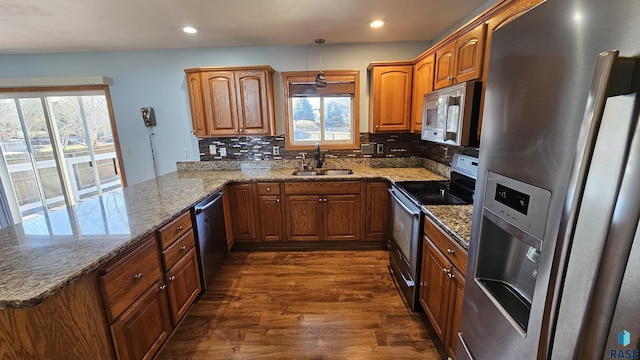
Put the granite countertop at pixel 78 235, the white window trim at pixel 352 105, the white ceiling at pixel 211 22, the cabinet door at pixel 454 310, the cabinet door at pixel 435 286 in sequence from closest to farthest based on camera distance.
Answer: the granite countertop at pixel 78 235
the cabinet door at pixel 454 310
the cabinet door at pixel 435 286
the white ceiling at pixel 211 22
the white window trim at pixel 352 105

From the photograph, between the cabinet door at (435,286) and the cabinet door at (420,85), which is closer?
the cabinet door at (435,286)

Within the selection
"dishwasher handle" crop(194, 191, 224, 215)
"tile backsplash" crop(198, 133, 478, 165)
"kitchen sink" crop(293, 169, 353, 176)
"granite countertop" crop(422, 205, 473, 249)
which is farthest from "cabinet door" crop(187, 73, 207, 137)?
"granite countertop" crop(422, 205, 473, 249)

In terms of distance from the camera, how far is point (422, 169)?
3176mm

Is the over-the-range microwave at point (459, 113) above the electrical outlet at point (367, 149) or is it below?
above

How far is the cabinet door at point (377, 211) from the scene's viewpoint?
113 inches

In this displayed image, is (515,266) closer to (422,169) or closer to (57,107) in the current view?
(422,169)

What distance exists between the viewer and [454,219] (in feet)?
5.04

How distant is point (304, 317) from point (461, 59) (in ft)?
7.48

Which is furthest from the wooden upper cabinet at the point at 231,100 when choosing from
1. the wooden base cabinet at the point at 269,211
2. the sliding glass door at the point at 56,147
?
the sliding glass door at the point at 56,147

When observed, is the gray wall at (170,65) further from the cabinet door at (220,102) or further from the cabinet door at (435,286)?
the cabinet door at (435,286)

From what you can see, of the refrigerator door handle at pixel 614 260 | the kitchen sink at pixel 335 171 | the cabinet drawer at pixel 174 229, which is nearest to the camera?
the refrigerator door handle at pixel 614 260

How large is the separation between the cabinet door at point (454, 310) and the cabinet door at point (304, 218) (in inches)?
65.8

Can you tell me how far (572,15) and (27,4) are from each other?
10.5ft

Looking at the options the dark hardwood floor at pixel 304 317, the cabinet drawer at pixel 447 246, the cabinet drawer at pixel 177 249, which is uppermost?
the cabinet drawer at pixel 447 246
